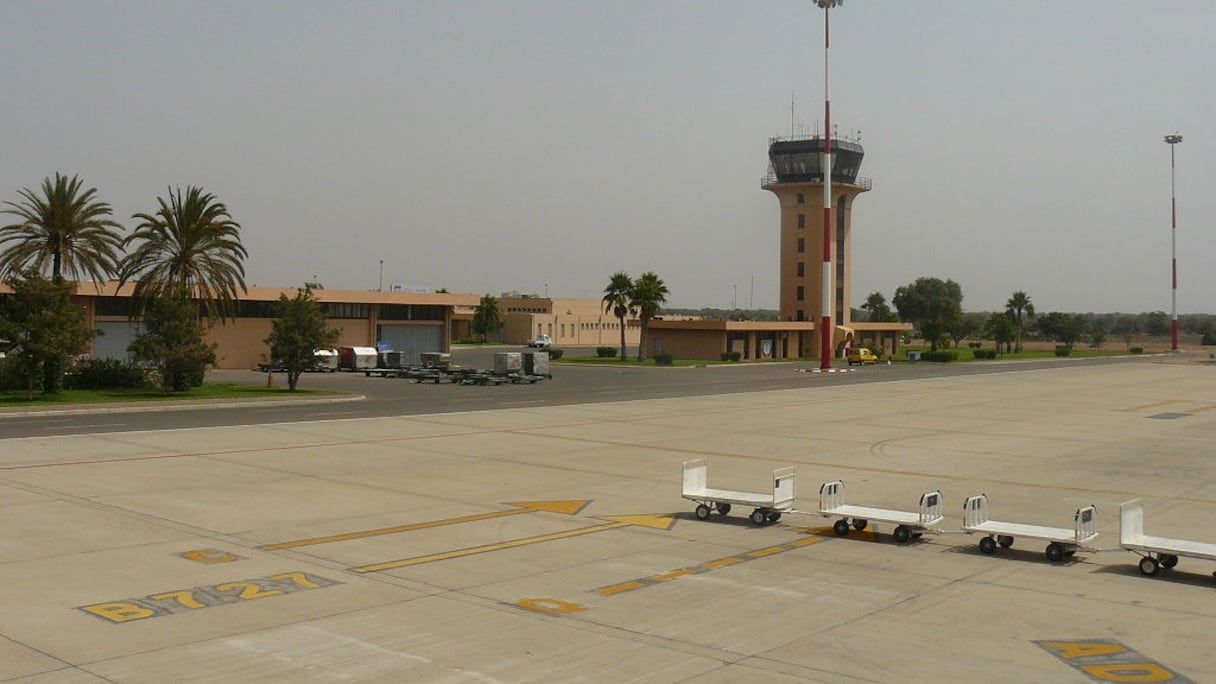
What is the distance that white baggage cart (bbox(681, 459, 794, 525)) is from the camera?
62.1ft

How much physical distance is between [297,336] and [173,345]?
5.60 m

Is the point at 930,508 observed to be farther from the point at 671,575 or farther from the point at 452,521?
the point at 452,521

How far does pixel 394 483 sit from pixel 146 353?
2865 cm

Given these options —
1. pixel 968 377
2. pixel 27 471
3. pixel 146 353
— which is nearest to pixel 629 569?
pixel 27 471

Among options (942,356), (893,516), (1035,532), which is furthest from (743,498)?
(942,356)

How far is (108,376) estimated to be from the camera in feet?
168

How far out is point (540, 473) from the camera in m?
25.2

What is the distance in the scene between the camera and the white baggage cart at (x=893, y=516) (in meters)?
17.4

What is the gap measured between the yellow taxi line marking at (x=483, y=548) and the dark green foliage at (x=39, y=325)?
108 feet

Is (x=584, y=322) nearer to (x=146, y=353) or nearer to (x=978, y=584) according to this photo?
(x=146, y=353)

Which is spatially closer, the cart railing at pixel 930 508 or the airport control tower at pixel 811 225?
the cart railing at pixel 930 508

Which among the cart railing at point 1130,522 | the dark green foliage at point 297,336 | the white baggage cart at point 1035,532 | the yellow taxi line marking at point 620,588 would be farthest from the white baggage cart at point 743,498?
the dark green foliage at point 297,336

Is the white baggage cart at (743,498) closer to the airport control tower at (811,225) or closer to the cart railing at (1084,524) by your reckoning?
the cart railing at (1084,524)

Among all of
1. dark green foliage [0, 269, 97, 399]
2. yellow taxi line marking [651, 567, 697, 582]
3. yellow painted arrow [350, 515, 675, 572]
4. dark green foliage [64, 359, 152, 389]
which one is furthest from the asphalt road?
yellow taxi line marking [651, 567, 697, 582]
